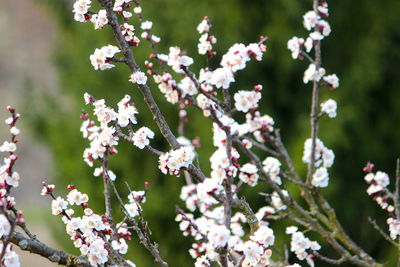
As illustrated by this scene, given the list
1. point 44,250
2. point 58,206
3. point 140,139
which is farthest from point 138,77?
point 44,250

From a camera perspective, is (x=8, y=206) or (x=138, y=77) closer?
(x=8, y=206)

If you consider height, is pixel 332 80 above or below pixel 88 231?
above

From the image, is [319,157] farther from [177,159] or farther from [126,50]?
[126,50]

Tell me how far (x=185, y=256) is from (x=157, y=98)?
1836 mm

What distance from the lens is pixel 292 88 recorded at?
21.0ft

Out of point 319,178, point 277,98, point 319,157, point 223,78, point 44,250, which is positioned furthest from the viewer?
point 277,98

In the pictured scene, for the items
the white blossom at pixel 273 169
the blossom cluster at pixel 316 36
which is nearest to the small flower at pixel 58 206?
the white blossom at pixel 273 169

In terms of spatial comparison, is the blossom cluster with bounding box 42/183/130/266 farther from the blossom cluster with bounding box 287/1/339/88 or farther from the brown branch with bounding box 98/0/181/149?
the blossom cluster with bounding box 287/1/339/88

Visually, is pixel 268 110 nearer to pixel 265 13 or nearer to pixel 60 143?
pixel 265 13

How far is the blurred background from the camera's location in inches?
234

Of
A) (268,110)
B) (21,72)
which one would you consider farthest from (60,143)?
(21,72)

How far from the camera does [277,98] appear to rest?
6.30 m

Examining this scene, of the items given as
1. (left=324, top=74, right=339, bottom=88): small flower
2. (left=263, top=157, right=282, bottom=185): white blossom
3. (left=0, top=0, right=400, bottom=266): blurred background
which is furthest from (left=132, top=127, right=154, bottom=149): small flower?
(left=0, top=0, right=400, bottom=266): blurred background

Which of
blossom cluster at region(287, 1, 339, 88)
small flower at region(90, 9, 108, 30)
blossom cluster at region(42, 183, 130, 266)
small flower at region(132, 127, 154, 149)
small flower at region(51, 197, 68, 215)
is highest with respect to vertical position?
blossom cluster at region(287, 1, 339, 88)
